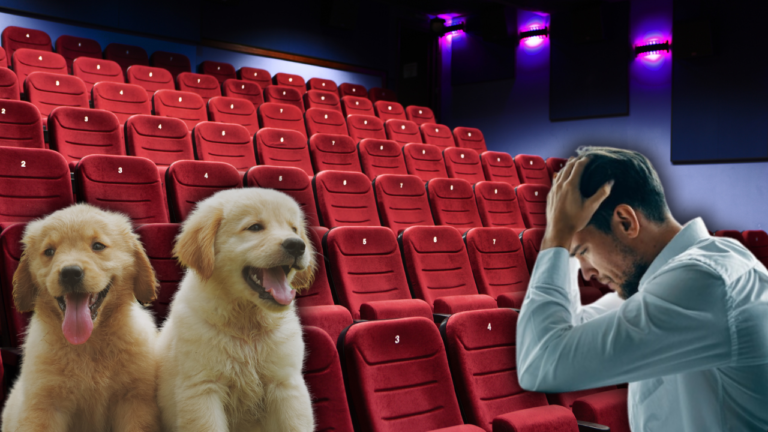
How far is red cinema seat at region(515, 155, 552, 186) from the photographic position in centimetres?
241

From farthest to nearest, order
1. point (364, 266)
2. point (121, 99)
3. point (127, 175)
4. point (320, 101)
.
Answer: point (320, 101)
point (121, 99)
point (364, 266)
point (127, 175)

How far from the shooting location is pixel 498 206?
68.6 inches

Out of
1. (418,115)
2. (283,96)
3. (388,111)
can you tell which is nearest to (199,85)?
(283,96)

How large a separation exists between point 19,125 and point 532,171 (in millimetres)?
1858

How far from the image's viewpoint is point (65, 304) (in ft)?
1.09

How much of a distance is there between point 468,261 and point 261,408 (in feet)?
3.03

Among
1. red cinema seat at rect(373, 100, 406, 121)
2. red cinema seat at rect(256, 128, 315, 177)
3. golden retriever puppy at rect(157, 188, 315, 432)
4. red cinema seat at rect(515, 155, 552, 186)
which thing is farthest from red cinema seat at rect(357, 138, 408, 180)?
golden retriever puppy at rect(157, 188, 315, 432)

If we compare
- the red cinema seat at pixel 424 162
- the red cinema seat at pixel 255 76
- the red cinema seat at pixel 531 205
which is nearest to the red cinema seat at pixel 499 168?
the red cinema seat at pixel 424 162

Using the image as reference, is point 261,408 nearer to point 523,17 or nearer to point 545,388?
point 545,388

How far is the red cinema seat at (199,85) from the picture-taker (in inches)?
99.7

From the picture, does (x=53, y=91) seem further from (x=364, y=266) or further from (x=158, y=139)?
(x=364, y=266)

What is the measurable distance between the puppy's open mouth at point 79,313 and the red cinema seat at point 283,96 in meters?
2.38

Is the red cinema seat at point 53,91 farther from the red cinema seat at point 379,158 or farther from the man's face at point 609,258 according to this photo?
the man's face at point 609,258

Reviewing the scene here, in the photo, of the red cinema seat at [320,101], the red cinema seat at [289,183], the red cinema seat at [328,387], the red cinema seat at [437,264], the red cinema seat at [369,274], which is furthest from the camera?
the red cinema seat at [320,101]
